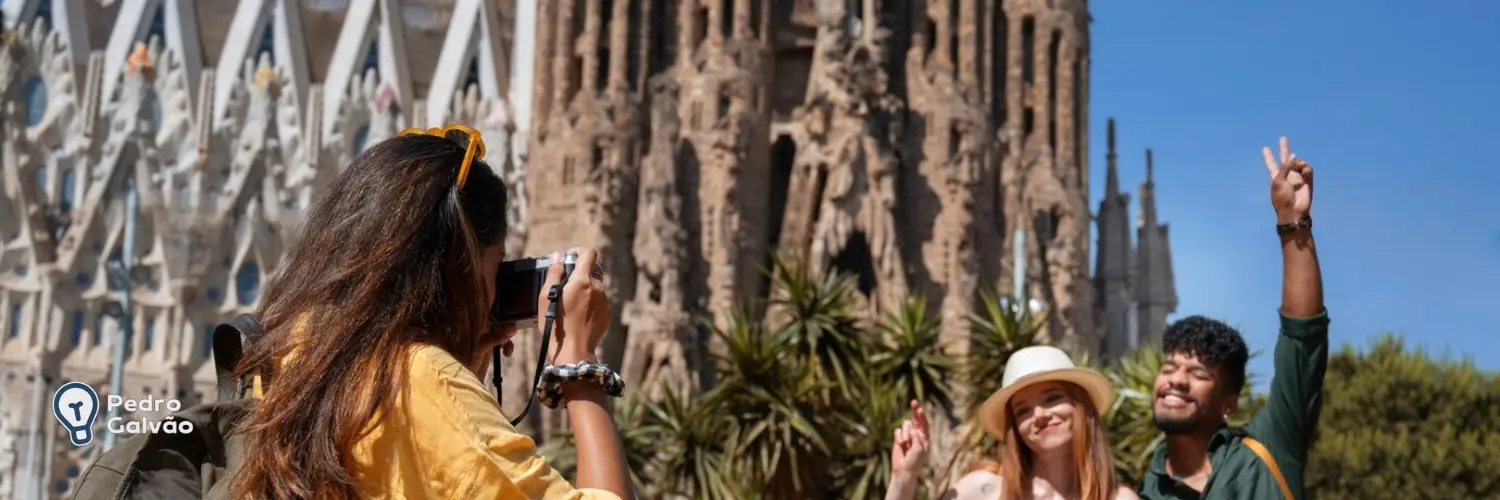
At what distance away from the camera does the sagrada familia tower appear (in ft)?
113

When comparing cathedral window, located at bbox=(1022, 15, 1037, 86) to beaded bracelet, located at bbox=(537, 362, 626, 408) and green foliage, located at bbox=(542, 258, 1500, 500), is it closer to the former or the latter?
green foliage, located at bbox=(542, 258, 1500, 500)

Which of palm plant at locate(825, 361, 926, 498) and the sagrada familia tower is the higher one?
the sagrada familia tower

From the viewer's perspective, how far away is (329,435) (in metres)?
2.72

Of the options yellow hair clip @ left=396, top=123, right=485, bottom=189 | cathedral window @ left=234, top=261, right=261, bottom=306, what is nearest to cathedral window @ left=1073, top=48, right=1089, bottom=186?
cathedral window @ left=234, top=261, right=261, bottom=306

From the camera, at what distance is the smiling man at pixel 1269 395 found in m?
5.45

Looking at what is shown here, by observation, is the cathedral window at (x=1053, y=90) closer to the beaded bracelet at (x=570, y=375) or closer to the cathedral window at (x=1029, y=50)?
the cathedral window at (x=1029, y=50)

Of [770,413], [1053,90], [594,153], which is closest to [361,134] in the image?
[594,153]

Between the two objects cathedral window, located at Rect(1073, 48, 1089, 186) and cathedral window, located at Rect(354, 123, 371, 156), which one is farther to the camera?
cathedral window, located at Rect(354, 123, 371, 156)

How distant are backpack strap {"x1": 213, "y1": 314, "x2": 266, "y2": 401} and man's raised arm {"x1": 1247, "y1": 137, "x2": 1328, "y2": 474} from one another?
3.38m

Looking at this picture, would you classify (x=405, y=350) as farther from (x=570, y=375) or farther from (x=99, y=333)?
(x=99, y=333)

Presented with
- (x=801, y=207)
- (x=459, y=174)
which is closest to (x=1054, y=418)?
(x=459, y=174)

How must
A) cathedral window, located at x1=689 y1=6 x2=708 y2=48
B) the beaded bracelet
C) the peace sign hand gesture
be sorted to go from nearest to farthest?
the beaded bracelet → the peace sign hand gesture → cathedral window, located at x1=689 y1=6 x2=708 y2=48

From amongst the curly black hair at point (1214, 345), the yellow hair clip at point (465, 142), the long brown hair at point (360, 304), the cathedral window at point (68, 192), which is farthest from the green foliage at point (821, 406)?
the cathedral window at point (68, 192)

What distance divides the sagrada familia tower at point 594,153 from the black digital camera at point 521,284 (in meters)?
28.7
